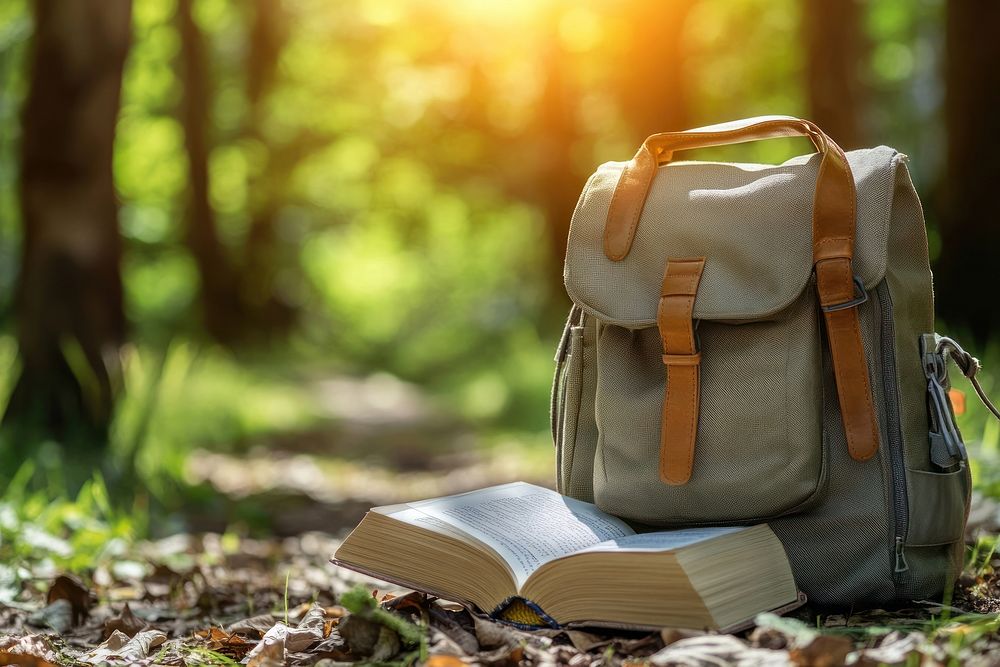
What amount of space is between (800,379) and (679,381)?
215 mm

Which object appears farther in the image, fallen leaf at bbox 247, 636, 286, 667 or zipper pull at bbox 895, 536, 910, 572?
zipper pull at bbox 895, 536, 910, 572

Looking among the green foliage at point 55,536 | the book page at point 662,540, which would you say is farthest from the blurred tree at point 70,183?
the book page at point 662,540

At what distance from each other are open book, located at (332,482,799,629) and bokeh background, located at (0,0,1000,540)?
4.74 feet

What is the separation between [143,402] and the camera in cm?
496

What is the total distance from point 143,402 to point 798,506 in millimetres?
3687

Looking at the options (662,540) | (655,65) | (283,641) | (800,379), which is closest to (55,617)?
(283,641)

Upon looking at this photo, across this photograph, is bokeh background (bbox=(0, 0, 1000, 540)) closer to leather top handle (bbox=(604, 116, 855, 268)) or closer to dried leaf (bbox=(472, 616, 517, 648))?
leather top handle (bbox=(604, 116, 855, 268))

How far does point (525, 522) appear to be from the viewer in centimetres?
201

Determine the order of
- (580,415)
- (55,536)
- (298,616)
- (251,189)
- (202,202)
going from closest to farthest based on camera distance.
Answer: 1. (580,415)
2. (298,616)
3. (55,536)
4. (202,202)
5. (251,189)

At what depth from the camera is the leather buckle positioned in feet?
6.33

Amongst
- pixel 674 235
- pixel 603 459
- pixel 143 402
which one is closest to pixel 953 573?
pixel 603 459

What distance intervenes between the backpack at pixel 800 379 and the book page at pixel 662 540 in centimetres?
13

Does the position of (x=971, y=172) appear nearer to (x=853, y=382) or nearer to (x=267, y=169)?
(x=853, y=382)

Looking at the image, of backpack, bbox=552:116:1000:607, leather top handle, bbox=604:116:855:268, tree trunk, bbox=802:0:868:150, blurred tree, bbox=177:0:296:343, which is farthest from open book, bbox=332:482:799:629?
blurred tree, bbox=177:0:296:343
